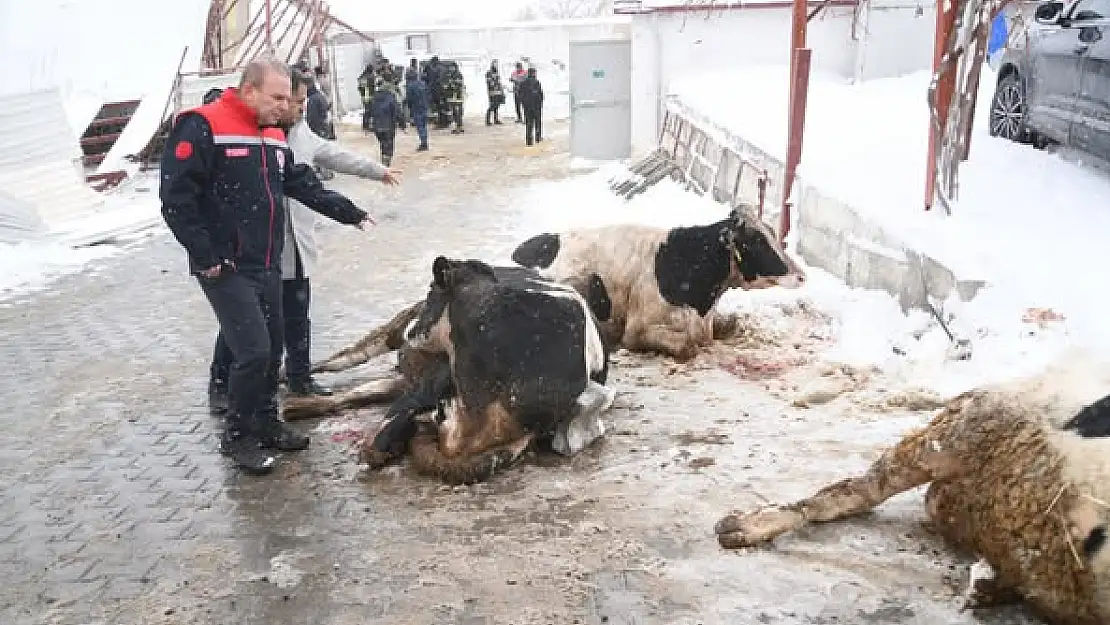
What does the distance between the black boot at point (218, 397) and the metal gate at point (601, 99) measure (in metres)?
11.4

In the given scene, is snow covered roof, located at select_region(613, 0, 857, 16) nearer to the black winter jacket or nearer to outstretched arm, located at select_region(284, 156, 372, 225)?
outstretched arm, located at select_region(284, 156, 372, 225)

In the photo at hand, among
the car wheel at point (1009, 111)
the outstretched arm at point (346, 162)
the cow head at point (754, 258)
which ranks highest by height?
the outstretched arm at point (346, 162)

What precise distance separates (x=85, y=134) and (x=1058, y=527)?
16.6m

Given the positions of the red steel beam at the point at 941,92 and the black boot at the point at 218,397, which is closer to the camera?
the black boot at the point at 218,397

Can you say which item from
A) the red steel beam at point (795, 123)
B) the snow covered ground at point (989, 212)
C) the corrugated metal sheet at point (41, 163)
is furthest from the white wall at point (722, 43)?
the corrugated metal sheet at point (41, 163)

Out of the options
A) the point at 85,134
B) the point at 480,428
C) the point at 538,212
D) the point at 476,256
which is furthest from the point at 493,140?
the point at 480,428

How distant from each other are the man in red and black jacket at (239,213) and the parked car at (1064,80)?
17.8 ft

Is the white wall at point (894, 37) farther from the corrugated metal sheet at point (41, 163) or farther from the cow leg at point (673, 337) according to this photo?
the corrugated metal sheet at point (41, 163)

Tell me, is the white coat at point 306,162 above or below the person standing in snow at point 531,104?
above

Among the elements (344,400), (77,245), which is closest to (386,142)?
(77,245)

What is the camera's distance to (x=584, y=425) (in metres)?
4.93

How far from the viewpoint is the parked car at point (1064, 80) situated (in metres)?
6.88

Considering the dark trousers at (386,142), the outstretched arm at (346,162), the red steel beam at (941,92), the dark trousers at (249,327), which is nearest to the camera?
the dark trousers at (249,327)

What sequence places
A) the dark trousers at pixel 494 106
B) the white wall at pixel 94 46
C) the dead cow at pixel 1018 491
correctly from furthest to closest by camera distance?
the dark trousers at pixel 494 106 < the white wall at pixel 94 46 < the dead cow at pixel 1018 491
